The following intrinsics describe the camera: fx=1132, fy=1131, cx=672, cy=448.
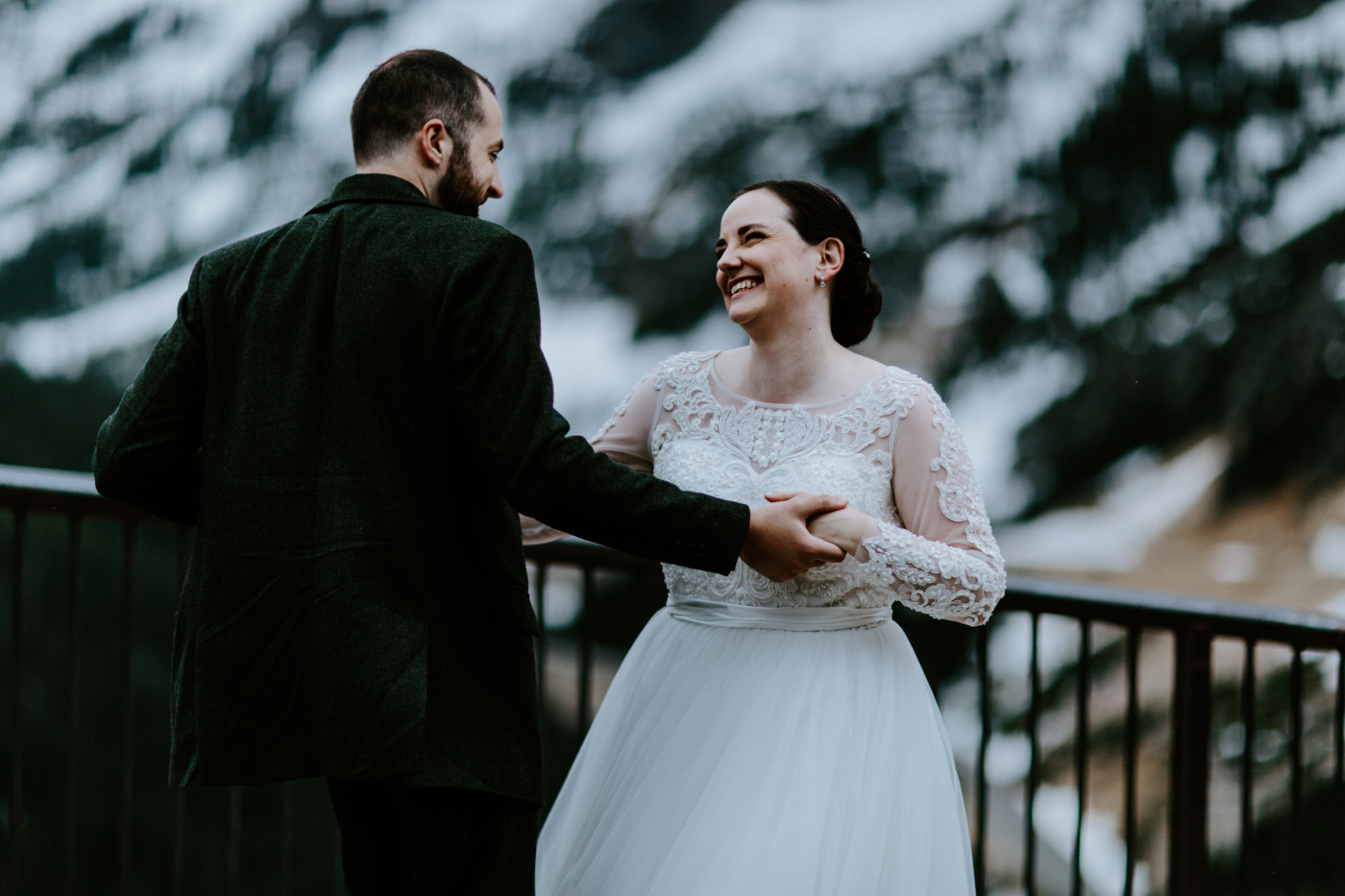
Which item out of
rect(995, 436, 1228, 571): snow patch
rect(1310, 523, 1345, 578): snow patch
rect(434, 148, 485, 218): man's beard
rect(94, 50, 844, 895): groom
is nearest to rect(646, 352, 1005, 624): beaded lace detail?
rect(94, 50, 844, 895): groom

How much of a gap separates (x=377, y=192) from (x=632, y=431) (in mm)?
751

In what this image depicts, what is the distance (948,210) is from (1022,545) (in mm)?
2080

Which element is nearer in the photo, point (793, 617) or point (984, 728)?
point (793, 617)

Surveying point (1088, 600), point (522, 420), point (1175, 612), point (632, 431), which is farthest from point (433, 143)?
point (1175, 612)

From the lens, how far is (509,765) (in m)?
1.48

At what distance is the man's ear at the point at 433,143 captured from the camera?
153cm

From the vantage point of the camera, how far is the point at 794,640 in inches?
73.1

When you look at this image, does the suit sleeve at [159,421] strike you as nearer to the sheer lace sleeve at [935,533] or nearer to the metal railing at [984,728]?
the sheer lace sleeve at [935,533]

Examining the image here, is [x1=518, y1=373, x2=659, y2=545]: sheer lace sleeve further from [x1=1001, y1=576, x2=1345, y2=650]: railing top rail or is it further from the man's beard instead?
[x1=1001, y1=576, x2=1345, y2=650]: railing top rail

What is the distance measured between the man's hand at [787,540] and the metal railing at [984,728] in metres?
0.94

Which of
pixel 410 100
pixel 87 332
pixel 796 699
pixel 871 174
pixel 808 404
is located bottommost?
pixel 796 699

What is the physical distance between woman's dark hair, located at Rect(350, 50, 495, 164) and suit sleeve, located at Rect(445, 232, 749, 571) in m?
0.23

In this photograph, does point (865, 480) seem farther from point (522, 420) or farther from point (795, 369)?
point (522, 420)

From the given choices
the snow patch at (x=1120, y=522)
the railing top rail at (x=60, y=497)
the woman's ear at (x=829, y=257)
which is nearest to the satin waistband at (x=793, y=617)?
the woman's ear at (x=829, y=257)
